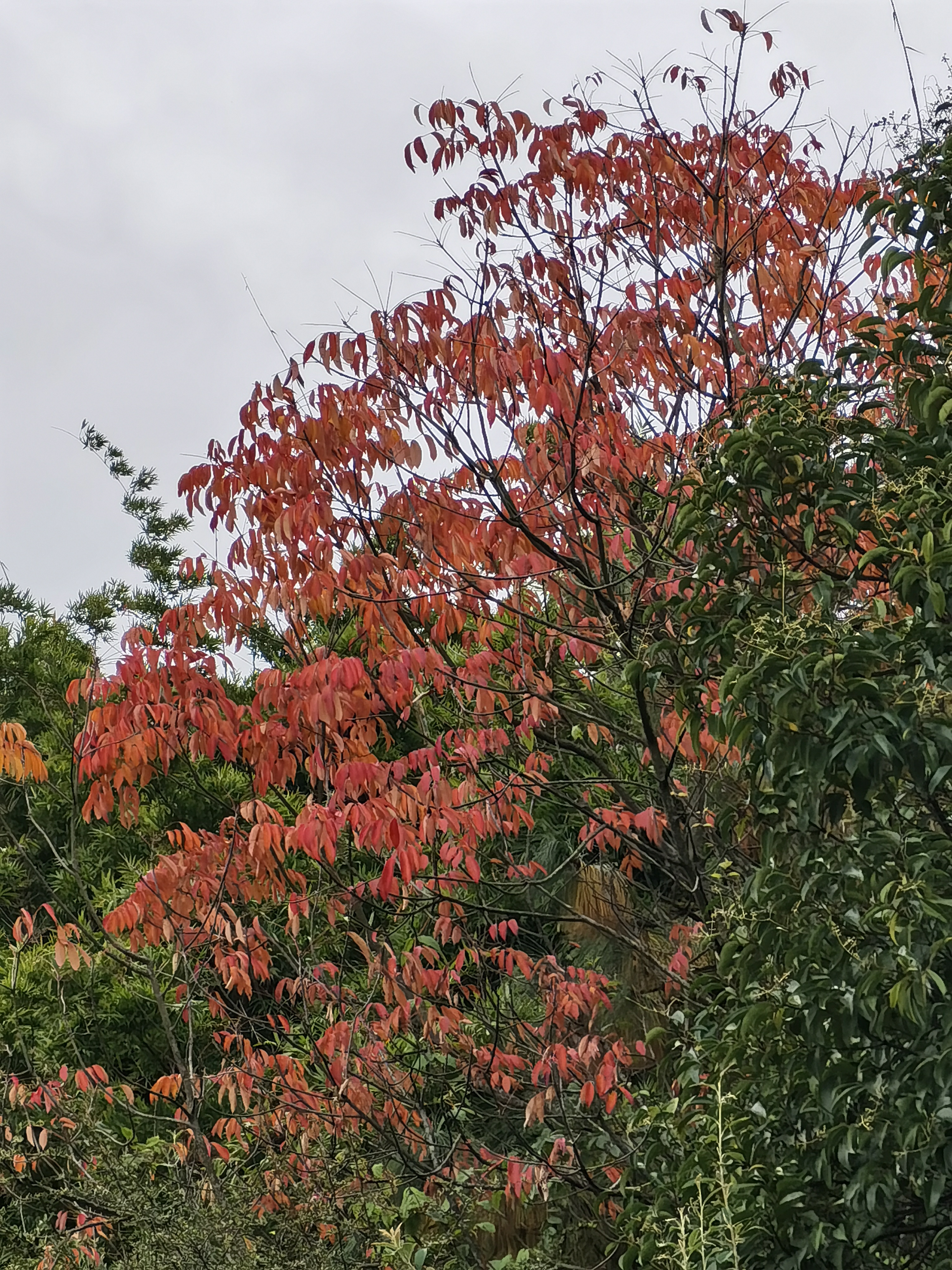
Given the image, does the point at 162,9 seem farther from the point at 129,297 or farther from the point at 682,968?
the point at 129,297

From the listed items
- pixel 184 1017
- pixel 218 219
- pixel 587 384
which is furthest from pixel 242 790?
pixel 587 384

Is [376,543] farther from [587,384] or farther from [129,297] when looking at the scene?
[129,297]

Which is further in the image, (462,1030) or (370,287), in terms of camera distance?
(462,1030)

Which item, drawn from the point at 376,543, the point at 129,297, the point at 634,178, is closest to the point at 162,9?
the point at 634,178

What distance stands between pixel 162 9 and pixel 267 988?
19.3 feet

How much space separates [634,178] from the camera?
4699 mm

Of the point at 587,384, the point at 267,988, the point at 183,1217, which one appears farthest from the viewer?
the point at 267,988

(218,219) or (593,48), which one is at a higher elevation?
(218,219)

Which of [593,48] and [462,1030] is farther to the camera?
[462,1030]

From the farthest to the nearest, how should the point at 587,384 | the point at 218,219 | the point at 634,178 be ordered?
the point at 218,219 → the point at 634,178 → the point at 587,384

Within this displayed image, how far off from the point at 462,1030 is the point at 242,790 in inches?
209

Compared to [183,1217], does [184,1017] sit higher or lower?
higher

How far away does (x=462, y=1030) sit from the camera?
17.8ft

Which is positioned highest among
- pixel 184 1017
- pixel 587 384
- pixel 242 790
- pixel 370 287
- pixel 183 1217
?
pixel 370 287
